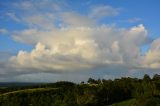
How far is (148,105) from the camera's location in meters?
183

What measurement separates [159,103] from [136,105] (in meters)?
13.2

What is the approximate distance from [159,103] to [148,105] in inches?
450

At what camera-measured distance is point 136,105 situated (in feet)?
635

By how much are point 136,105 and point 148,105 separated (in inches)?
472

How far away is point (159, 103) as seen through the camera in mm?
190875
